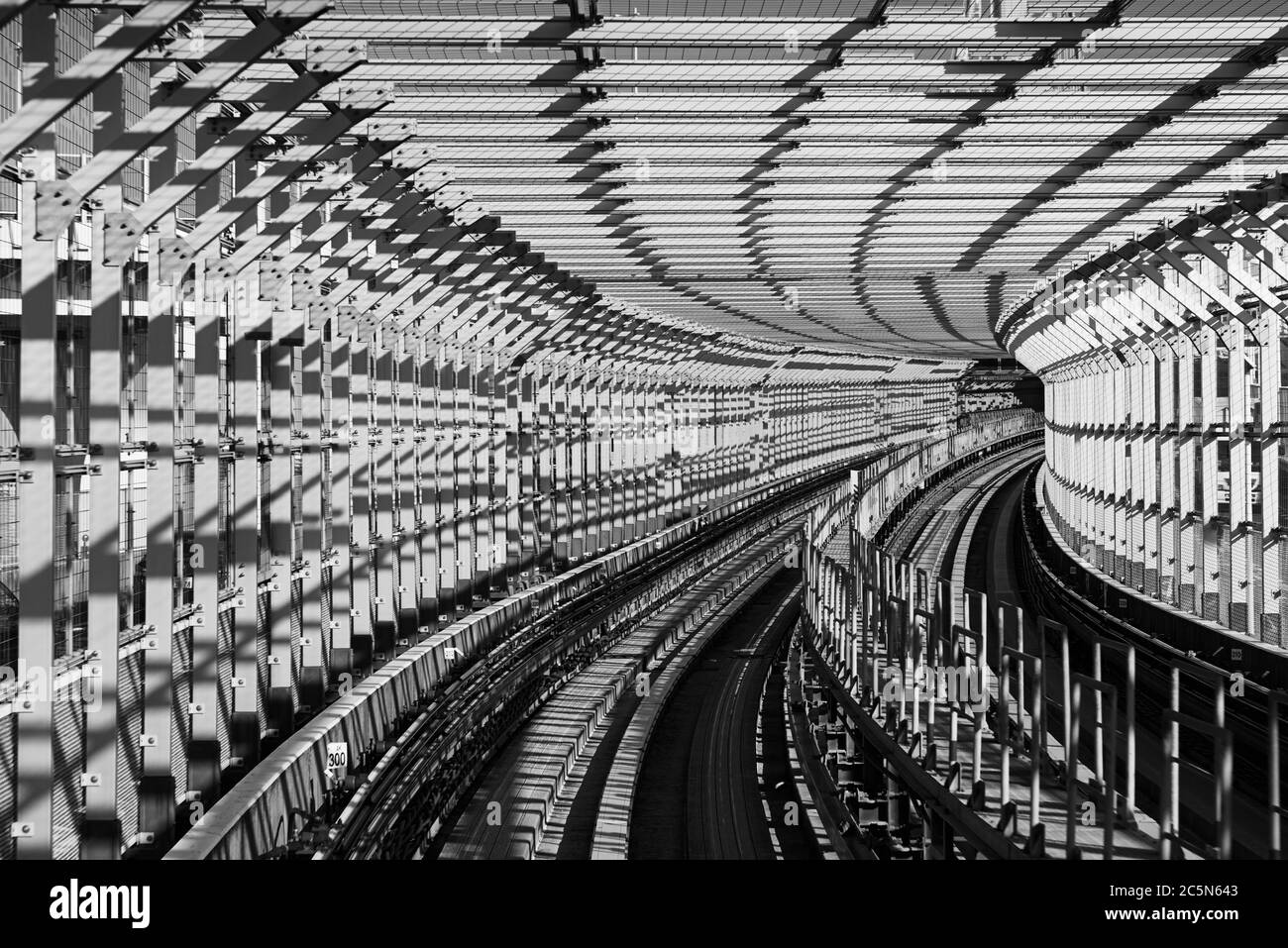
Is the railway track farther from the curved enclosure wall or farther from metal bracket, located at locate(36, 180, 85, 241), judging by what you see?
the curved enclosure wall

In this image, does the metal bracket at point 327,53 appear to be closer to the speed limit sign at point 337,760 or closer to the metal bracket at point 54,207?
the metal bracket at point 54,207

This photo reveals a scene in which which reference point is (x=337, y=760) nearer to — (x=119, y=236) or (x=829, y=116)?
(x=119, y=236)

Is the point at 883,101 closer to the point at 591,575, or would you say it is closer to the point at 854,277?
the point at 854,277

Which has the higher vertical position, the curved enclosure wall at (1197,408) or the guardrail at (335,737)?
the curved enclosure wall at (1197,408)

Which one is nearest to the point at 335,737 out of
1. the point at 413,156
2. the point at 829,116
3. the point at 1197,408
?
the point at 413,156

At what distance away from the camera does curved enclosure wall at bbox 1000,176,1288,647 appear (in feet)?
63.4

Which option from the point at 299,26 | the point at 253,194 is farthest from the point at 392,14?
the point at 253,194

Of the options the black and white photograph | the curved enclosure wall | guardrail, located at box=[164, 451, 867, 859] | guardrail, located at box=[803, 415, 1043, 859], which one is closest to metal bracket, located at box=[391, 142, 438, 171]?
the black and white photograph

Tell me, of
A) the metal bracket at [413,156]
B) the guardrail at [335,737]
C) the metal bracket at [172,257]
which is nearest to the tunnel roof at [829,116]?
the metal bracket at [413,156]

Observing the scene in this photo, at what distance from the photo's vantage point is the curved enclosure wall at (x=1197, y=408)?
19328 mm

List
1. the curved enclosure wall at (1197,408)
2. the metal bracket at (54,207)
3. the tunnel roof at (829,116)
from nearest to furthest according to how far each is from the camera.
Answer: the metal bracket at (54,207), the tunnel roof at (829,116), the curved enclosure wall at (1197,408)

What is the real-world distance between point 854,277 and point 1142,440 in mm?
6006

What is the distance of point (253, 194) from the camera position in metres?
13.2

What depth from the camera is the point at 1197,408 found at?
894 inches
